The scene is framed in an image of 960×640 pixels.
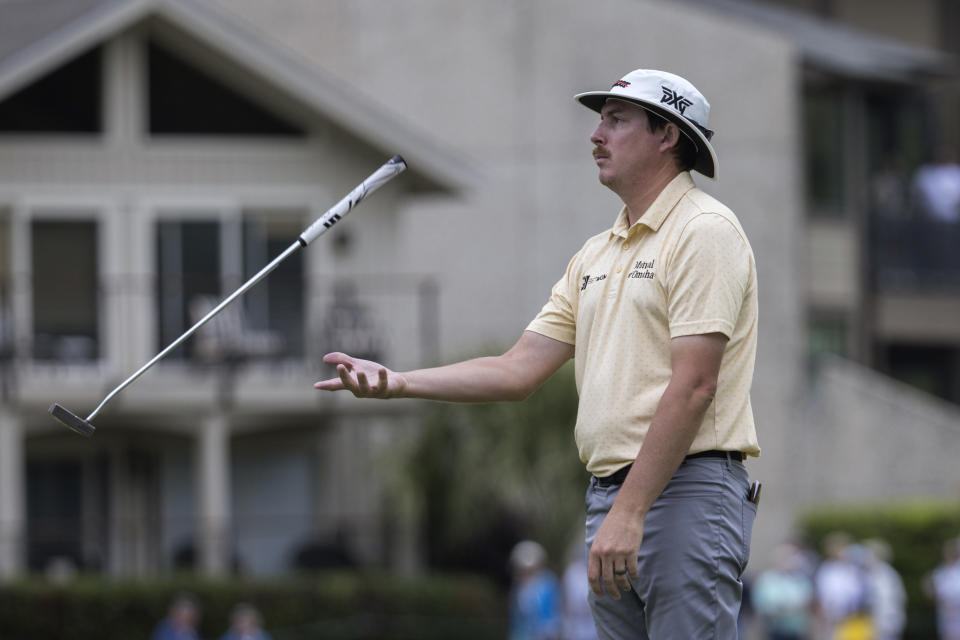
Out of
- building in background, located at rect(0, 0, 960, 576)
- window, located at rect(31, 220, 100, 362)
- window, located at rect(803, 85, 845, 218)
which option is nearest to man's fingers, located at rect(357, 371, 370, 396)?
building in background, located at rect(0, 0, 960, 576)

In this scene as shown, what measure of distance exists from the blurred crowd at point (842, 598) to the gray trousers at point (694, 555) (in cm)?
1511

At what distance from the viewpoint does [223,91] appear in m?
24.6

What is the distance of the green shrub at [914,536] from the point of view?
24250 mm

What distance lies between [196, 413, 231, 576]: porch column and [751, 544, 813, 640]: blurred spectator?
6.99m

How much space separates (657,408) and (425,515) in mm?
19454

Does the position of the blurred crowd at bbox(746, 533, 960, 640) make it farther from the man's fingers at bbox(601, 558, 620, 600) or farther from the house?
the man's fingers at bbox(601, 558, 620, 600)

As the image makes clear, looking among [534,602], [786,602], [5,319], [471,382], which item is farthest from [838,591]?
[471,382]

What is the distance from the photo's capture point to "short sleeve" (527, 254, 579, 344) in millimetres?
5316

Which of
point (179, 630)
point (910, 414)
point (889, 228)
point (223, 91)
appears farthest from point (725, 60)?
point (179, 630)

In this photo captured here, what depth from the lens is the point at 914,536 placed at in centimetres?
2431

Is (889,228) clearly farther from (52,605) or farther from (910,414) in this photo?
(52,605)

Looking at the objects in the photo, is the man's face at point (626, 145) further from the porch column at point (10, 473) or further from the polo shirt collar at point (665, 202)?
the porch column at point (10, 473)

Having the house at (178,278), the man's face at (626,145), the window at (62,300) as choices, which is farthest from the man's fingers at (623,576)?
the window at (62,300)

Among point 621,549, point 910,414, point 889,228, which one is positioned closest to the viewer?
point 621,549
